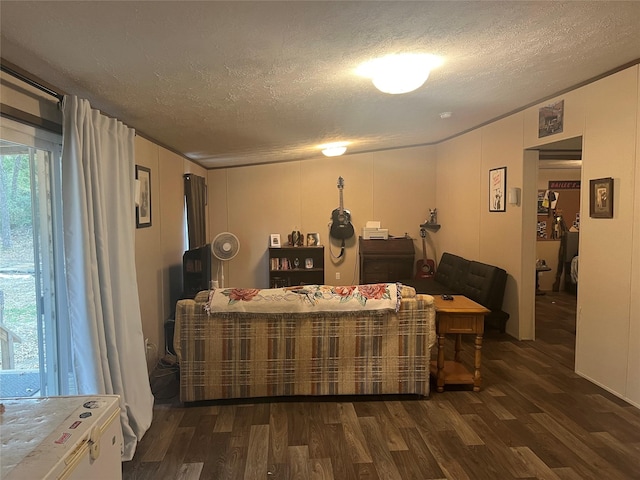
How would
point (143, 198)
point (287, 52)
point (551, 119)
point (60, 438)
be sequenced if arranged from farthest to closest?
point (551, 119) → point (143, 198) → point (287, 52) → point (60, 438)

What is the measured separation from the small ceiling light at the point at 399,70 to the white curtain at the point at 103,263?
162cm

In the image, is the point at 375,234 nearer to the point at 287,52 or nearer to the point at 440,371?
the point at 440,371

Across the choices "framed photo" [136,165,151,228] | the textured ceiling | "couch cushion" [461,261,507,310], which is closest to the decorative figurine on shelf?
"couch cushion" [461,261,507,310]

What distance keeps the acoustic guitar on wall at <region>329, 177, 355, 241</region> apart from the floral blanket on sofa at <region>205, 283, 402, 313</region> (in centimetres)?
382

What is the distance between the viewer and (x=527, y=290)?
474 centimetres

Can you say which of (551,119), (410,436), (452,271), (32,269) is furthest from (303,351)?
(452,271)

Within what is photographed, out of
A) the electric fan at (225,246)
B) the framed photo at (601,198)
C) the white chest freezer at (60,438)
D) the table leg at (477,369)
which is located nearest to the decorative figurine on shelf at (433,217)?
the electric fan at (225,246)

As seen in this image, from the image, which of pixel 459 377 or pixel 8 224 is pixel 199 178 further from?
pixel 459 377

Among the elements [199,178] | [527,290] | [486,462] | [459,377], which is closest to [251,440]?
[486,462]

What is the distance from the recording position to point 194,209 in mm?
5406

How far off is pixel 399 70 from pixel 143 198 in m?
2.34

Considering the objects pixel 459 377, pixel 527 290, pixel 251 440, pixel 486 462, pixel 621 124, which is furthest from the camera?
pixel 527 290

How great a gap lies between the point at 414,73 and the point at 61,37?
184 centimetres

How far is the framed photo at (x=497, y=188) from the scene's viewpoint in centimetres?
497
